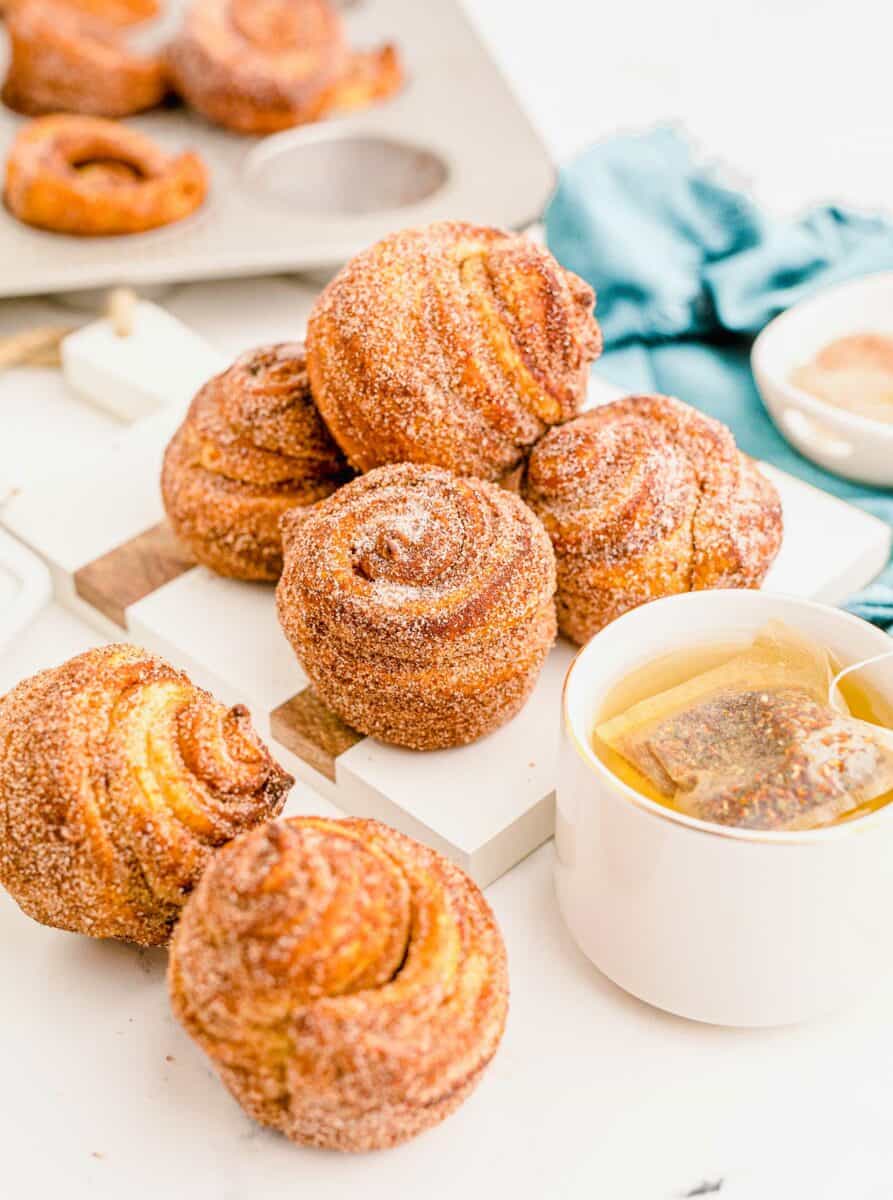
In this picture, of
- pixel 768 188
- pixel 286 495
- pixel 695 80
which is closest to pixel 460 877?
pixel 286 495

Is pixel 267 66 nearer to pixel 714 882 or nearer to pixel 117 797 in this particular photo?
pixel 117 797

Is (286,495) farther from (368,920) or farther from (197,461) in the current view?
(368,920)

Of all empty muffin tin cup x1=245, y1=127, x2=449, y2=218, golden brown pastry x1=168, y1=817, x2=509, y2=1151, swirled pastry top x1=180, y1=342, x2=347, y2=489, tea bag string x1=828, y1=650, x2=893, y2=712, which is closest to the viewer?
golden brown pastry x1=168, y1=817, x2=509, y2=1151

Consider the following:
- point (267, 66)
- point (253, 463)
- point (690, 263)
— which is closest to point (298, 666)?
point (253, 463)

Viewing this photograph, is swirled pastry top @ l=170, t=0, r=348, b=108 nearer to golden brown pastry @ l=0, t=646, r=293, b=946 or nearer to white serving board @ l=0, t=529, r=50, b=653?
white serving board @ l=0, t=529, r=50, b=653

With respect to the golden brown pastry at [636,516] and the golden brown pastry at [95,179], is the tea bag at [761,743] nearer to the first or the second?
the golden brown pastry at [636,516]

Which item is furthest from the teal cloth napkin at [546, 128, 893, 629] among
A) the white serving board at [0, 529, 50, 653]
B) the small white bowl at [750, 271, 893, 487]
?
the white serving board at [0, 529, 50, 653]
